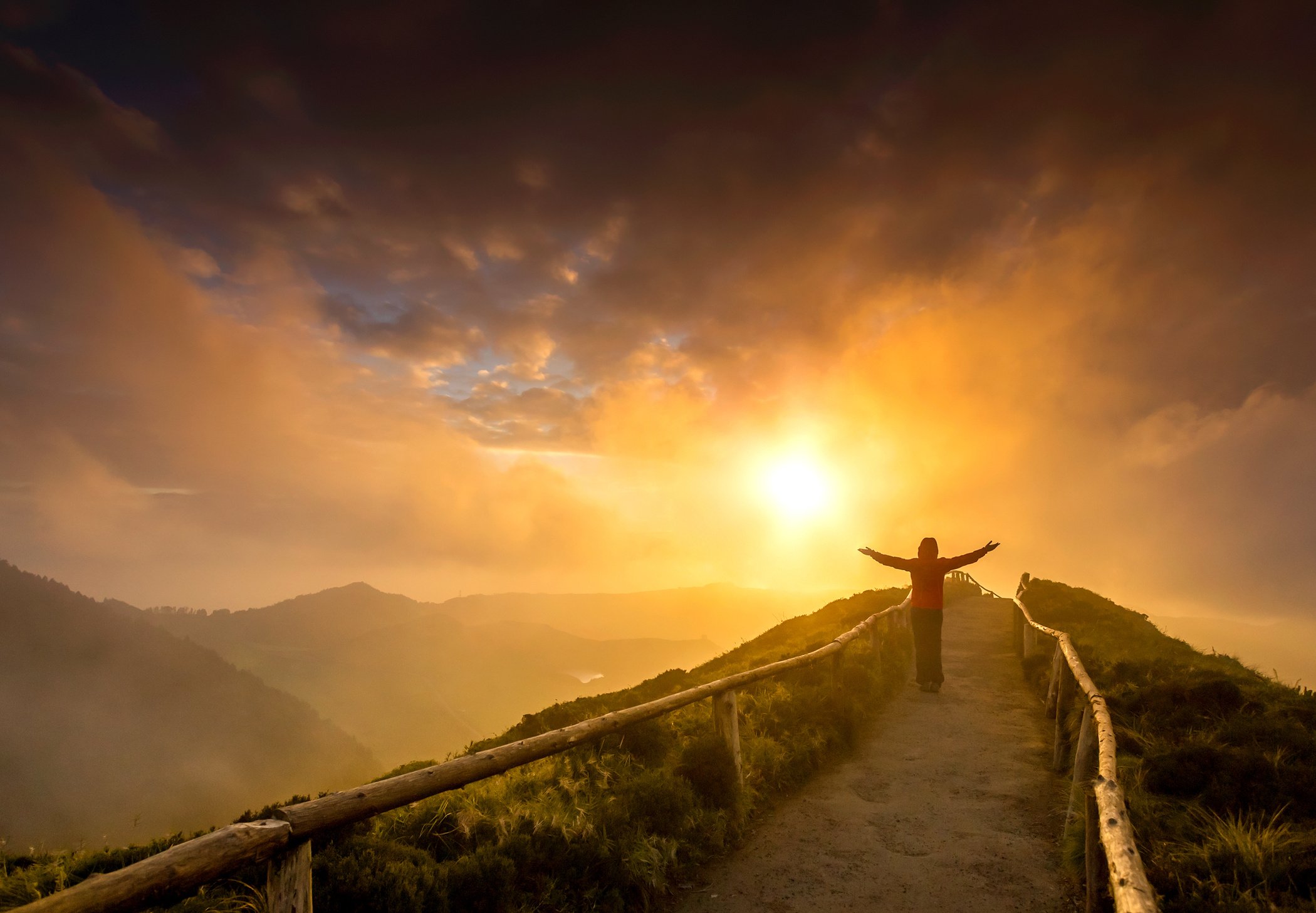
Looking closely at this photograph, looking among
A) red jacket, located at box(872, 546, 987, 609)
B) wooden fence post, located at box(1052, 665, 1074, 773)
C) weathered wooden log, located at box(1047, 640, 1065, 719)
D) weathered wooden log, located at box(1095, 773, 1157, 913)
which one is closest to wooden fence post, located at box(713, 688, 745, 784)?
weathered wooden log, located at box(1095, 773, 1157, 913)

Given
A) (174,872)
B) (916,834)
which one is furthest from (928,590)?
(174,872)

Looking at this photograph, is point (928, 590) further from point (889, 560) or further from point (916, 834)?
point (916, 834)

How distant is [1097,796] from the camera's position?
4.44m

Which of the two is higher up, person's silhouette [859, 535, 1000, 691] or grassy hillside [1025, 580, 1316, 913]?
person's silhouette [859, 535, 1000, 691]

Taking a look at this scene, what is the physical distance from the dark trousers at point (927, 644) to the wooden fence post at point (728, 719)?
5956 millimetres

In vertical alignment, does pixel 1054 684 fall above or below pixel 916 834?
above

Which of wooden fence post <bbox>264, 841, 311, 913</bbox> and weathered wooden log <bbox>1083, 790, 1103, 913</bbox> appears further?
weathered wooden log <bbox>1083, 790, 1103, 913</bbox>

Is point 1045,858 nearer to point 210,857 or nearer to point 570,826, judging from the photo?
point 570,826

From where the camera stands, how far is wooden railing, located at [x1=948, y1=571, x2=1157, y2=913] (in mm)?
3430

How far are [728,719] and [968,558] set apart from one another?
6.74m

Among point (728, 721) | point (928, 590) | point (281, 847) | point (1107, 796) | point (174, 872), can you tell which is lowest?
point (728, 721)

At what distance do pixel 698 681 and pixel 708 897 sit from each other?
922 centimetres

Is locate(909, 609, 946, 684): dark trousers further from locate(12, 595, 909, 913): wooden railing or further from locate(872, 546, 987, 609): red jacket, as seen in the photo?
locate(12, 595, 909, 913): wooden railing

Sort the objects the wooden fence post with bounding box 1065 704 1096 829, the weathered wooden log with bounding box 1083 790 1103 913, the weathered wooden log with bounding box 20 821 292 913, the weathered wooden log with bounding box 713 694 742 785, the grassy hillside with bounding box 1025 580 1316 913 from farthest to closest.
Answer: the weathered wooden log with bounding box 713 694 742 785 → the wooden fence post with bounding box 1065 704 1096 829 → the weathered wooden log with bounding box 1083 790 1103 913 → the grassy hillside with bounding box 1025 580 1316 913 → the weathered wooden log with bounding box 20 821 292 913
